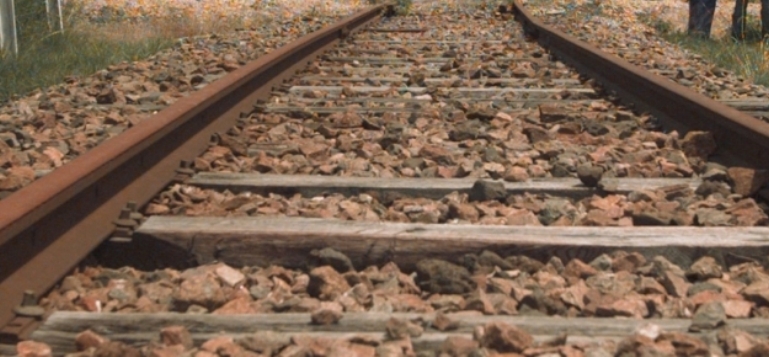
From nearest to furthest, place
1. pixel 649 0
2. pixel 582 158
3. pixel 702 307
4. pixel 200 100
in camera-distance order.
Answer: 1. pixel 702 307
2. pixel 582 158
3. pixel 200 100
4. pixel 649 0

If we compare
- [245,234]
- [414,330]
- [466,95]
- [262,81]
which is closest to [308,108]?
[262,81]

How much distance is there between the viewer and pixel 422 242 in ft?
8.68

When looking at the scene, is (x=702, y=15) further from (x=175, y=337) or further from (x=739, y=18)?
(x=175, y=337)

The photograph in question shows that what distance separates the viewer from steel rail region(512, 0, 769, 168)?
362 centimetres

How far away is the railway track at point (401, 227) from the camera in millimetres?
2178

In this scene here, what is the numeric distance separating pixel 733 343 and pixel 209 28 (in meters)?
9.72

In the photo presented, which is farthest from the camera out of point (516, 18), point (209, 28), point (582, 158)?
point (516, 18)

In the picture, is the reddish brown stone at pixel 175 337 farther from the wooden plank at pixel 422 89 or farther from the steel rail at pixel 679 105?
the wooden plank at pixel 422 89

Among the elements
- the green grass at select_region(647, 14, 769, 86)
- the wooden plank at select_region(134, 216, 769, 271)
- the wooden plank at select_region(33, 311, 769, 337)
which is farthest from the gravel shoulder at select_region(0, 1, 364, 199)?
the green grass at select_region(647, 14, 769, 86)

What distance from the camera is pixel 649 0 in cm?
1733

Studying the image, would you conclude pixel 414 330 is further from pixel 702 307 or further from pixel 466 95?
pixel 466 95

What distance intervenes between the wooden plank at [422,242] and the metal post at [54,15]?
256 inches

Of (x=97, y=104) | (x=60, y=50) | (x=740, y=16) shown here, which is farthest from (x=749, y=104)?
(x=740, y=16)

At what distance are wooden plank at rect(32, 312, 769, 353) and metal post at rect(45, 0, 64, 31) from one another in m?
6.99
